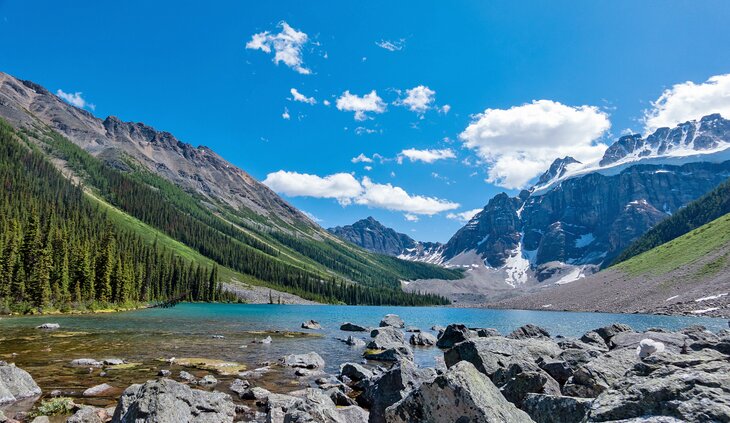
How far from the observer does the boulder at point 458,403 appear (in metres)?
9.93

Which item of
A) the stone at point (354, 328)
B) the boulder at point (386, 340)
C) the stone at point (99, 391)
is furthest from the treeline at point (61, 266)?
the stone at point (99, 391)

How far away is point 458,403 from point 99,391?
869 inches

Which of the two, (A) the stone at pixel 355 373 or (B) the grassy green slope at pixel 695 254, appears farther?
(B) the grassy green slope at pixel 695 254

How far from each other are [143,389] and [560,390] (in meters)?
16.5

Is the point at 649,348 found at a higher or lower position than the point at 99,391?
higher

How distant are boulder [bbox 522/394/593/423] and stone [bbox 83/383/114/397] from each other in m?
22.1

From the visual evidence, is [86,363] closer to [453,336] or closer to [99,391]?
[99,391]

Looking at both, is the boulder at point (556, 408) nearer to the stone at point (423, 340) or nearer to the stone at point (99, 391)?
the stone at point (99, 391)

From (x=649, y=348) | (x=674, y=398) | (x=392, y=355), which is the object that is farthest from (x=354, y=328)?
(x=674, y=398)

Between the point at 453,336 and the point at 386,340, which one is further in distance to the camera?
the point at 453,336

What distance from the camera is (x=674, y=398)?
22.4 ft

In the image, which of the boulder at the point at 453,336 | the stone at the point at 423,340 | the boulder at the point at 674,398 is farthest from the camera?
the stone at the point at 423,340

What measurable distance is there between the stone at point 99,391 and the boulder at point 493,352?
20746 mm

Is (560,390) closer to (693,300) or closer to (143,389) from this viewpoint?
(143,389)
